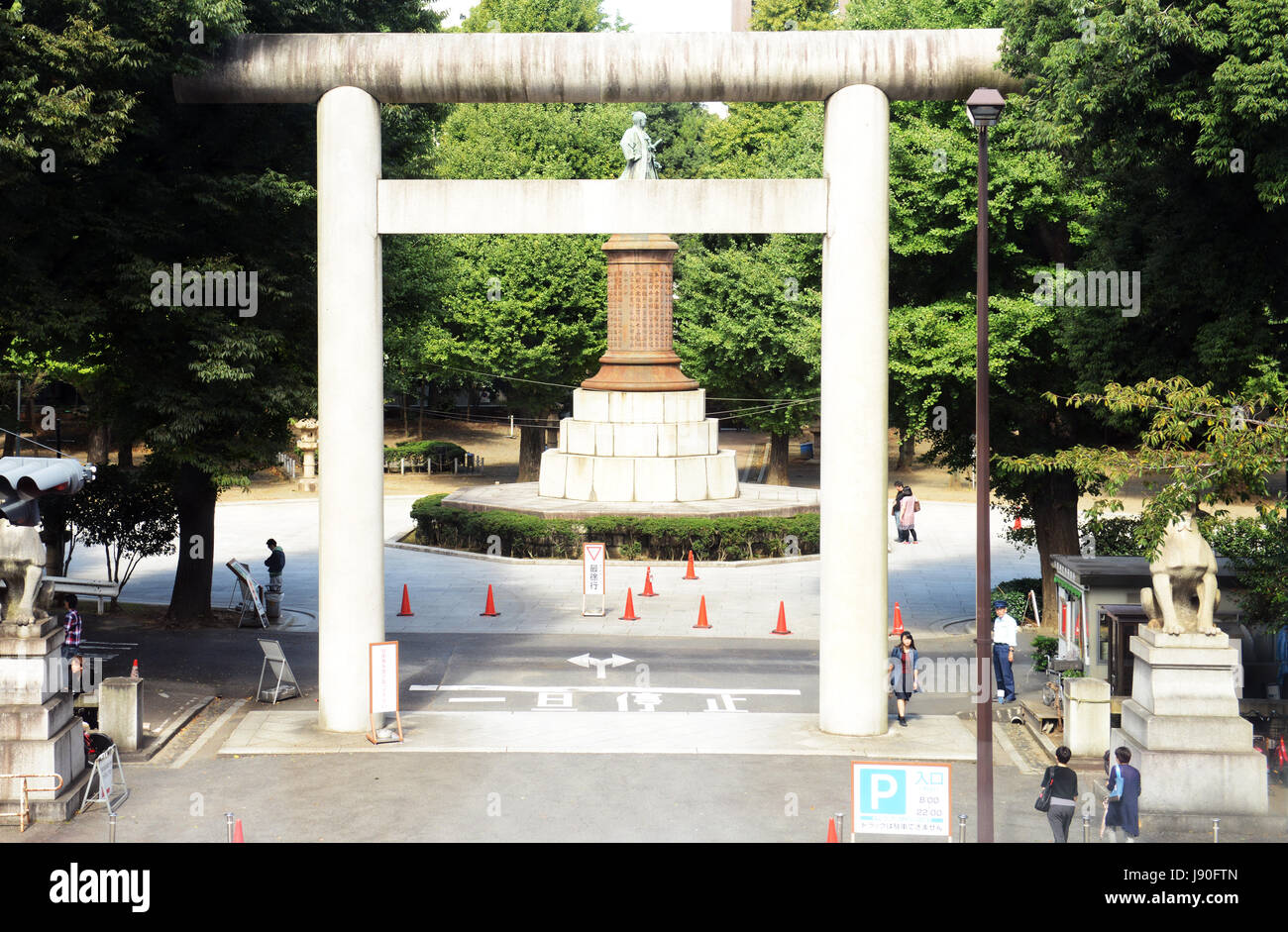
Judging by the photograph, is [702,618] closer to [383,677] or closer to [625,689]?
[625,689]

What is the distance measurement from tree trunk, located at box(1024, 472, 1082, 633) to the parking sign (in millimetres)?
15099

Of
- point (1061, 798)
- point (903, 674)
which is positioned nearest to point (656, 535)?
point (903, 674)

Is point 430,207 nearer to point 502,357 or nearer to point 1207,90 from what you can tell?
point 1207,90

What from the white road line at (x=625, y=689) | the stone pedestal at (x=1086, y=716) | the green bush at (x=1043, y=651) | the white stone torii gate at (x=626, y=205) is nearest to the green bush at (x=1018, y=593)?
the green bush at (x=1043, y=651)

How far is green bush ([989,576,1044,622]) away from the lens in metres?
28.5

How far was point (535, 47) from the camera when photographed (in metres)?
18.8

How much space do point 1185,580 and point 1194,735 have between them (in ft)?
5.40

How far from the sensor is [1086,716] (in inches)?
704

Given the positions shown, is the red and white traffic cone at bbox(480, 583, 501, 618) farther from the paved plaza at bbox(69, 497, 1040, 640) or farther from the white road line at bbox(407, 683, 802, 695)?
the white road line at bbox(407, 683, 802, 695)

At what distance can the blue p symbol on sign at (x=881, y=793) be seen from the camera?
12.4 meters

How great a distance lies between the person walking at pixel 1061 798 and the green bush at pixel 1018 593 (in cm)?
1448

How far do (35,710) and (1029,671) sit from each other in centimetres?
1505

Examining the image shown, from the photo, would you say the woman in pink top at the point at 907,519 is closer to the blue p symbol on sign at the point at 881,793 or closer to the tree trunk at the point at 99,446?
the blue p symbol on sign at the point at 881,793

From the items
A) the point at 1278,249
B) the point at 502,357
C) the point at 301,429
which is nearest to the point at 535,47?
the point at 1278,249
